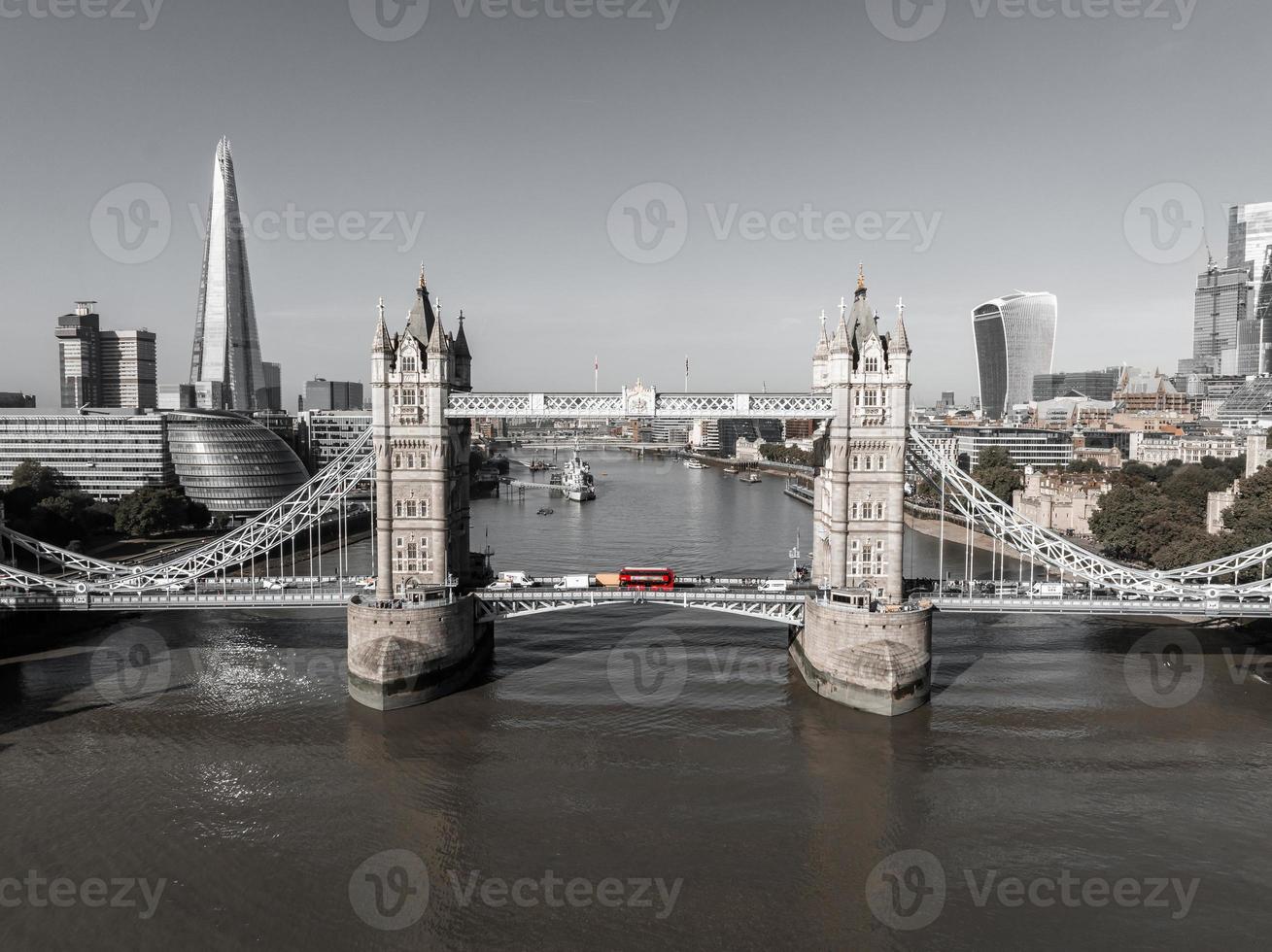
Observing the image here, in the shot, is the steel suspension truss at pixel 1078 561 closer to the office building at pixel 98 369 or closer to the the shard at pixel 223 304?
the the shard at pixel 223 304

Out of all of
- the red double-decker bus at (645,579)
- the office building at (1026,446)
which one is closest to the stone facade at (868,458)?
the red double-decker bus at (645,579)

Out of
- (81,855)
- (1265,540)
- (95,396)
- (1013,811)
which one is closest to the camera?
(81,855)

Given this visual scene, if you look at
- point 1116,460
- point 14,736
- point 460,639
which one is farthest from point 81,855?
point 1116,460

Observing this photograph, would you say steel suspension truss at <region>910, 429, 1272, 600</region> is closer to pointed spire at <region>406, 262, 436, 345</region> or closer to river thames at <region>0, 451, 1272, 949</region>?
river thames at <region>0, 451, 1272, 949</region>

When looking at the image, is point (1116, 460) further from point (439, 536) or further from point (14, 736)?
point (14, 736)

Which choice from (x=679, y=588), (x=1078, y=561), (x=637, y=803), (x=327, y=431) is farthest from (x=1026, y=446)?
(x=637, y=803)
